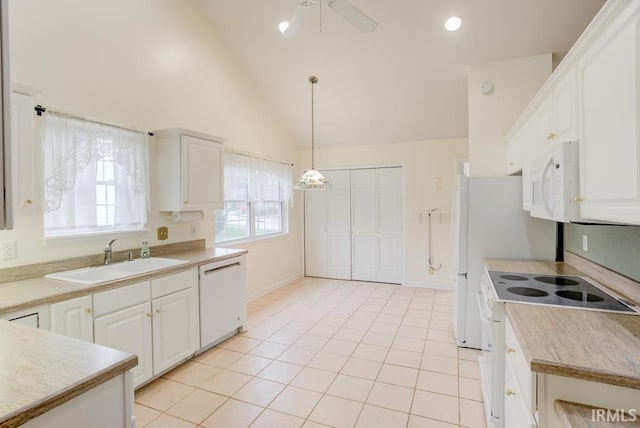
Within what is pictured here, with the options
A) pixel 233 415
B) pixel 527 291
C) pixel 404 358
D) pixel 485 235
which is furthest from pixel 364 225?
pixel 233 415

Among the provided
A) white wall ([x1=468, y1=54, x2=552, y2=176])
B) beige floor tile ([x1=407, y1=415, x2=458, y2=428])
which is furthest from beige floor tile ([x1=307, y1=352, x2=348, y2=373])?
white wall ([x1=468, y1=54, x2=552, y2=176])

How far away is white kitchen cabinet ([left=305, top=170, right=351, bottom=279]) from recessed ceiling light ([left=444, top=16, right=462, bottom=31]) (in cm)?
287

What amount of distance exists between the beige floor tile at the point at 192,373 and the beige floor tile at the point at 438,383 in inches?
66.4

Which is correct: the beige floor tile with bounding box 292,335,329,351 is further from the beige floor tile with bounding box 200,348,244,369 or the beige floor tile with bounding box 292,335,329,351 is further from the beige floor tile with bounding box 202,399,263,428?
the beige floor tile with bounding box 202,399,263,428

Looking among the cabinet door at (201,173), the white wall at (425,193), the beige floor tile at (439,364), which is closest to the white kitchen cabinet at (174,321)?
the cabinet door at (201,173)

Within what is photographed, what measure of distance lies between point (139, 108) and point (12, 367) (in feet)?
8.56

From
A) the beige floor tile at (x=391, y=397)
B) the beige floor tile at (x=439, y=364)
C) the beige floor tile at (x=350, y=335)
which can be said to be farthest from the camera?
the beige floor tile at (x=350, y=335)

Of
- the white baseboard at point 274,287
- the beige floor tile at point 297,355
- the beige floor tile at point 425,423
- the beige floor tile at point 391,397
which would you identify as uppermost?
the white baseboard at point 274,287

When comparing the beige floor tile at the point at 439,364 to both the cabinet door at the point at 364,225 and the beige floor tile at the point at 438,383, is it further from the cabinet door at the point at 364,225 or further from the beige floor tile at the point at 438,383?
the cabinet door at the point at 364,225

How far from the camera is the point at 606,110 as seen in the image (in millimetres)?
1240

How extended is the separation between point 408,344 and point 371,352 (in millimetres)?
426

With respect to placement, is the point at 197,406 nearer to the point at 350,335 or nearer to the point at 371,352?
the point at 371,352

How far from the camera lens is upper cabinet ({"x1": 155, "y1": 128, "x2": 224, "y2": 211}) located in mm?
3141

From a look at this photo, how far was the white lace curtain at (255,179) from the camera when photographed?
13.8 feet
